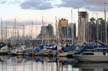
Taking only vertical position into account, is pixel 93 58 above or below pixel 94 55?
below

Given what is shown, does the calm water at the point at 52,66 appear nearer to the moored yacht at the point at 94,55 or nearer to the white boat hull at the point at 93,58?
the white boat hull at the point at 93,58

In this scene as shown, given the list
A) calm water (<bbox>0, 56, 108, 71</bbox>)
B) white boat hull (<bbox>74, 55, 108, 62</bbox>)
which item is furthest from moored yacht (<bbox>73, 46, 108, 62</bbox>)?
calm water (<bbox>0, 56, 108, 71</bbox>)

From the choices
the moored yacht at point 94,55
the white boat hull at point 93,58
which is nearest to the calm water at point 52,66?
the white boat hull at point 93,58

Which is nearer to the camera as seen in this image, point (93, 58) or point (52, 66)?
point (52, 66)

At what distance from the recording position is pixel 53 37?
357 feet

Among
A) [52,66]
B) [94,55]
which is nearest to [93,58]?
[94,55]

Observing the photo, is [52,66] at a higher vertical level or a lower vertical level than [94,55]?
lower

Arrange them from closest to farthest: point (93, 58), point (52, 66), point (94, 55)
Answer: point (52, 66) → point (93, 58) → point (94, 55)

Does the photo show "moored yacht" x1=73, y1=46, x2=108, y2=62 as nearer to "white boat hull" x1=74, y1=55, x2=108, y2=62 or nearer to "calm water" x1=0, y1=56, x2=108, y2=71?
"white boat hull" x1=74, y1=55, x2=108, y2=62

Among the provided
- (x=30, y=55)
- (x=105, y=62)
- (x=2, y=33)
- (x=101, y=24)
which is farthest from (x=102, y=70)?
(x=2, y=33)

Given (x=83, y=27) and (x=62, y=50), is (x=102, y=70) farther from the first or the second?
(x=83, y=27)

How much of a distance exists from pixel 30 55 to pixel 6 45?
67.8ft

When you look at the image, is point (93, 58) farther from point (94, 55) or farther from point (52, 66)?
point (52, 66)

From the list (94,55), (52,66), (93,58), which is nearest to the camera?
(52,66)
